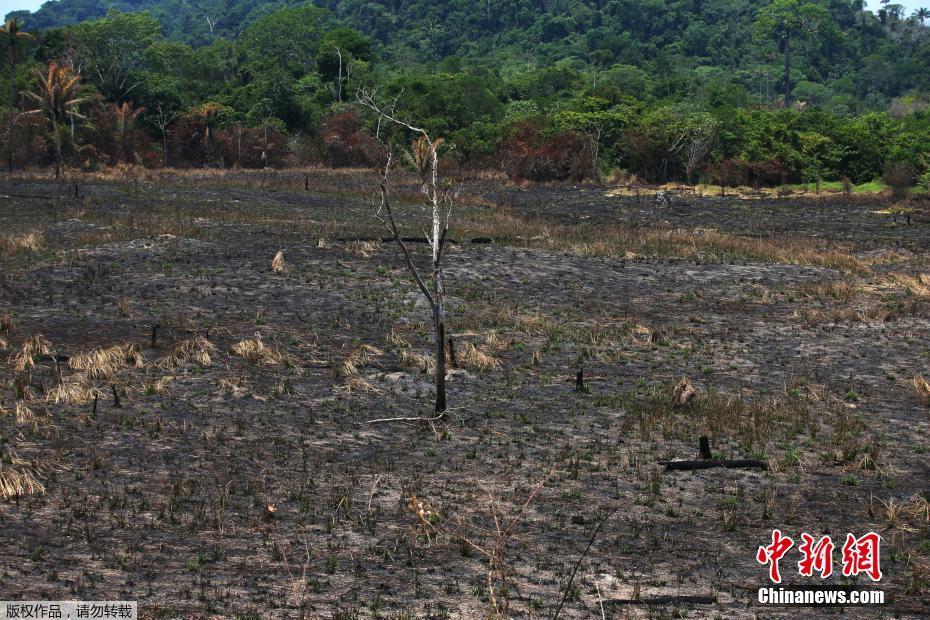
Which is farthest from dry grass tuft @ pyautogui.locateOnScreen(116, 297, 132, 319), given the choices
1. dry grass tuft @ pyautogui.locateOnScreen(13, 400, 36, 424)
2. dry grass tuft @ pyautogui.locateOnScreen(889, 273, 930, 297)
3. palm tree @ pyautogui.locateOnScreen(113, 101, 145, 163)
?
palm tree @ pyautogui.locateOnScreen(113, 101, 145, 163)

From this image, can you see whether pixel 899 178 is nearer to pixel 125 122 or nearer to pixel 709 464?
pixel 125 122

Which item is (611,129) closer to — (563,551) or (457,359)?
(457,359)

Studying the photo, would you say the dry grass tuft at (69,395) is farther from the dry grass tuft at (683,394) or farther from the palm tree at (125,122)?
the palm tree at (125,122)

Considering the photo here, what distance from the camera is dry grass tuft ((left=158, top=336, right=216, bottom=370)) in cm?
2011

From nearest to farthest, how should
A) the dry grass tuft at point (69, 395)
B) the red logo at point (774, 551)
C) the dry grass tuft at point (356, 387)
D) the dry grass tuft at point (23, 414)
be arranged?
the red logo at point (774, 551) < the dry grass tuft at point (23, 414) < the dry grass tuft at point (69, 395) < the dry grass tuft at point (356, 387)

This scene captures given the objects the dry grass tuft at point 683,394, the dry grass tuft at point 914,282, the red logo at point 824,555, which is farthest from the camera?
the dry grass tuft at point 914,282

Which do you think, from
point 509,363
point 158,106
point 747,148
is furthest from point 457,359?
point 158,106

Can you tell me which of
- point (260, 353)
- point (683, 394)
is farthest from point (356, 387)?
point (683, 394)

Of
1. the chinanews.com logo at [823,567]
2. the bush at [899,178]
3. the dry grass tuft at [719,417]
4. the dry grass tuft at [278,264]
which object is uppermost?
the bush at [899,178]

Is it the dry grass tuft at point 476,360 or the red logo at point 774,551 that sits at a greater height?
the dry grass tuft at point 476,360

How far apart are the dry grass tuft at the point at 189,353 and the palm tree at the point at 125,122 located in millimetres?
55319

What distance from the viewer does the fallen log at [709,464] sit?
15.1 metres

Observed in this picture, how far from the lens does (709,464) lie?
1508cm

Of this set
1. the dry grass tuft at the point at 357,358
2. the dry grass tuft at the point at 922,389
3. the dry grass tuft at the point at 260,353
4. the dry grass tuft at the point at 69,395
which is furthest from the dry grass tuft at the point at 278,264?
the dry grass tuft at the point at 922,389
